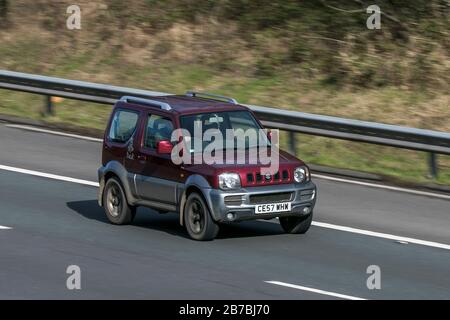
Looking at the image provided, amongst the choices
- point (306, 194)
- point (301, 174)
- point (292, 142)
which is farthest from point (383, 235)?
point (292, 142)

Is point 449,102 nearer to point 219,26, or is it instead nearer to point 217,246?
point 219,26

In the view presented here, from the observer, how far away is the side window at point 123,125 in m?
15.6

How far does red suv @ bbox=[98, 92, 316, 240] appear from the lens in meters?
14.2

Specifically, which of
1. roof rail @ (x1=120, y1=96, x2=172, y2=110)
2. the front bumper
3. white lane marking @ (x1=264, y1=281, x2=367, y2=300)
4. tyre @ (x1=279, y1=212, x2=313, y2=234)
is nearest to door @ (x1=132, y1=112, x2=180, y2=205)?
roof rail @ (x1=120, y1=96, x2=172, y2=110)

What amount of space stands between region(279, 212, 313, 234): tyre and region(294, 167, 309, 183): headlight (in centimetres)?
55

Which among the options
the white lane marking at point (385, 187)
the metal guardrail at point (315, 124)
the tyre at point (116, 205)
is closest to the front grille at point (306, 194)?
the tyre at point (116, 205)

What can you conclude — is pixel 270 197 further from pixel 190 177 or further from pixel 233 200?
pixel 190 177

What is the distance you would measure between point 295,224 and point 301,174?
2.44ft

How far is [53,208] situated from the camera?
16.7 m

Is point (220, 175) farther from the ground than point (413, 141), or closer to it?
farther from the ground

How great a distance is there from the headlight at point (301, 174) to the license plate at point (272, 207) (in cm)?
37

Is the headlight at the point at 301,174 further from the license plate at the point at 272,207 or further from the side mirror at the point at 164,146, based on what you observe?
the side mirror at the point at 164,146

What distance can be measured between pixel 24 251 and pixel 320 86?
1155 centimetres
